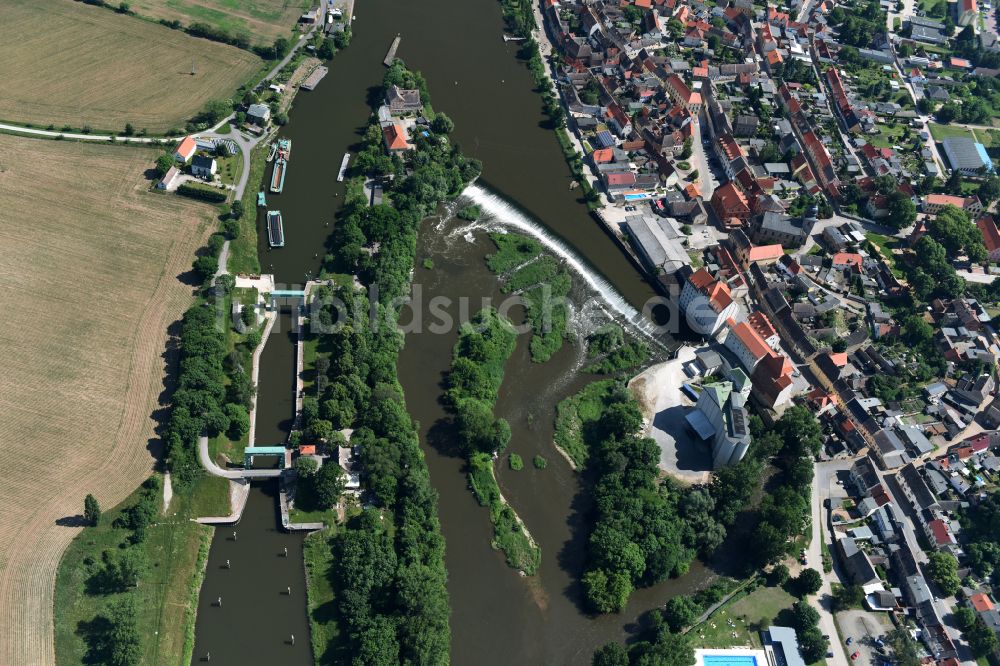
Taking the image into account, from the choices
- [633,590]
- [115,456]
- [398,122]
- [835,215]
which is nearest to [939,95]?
[835,215]

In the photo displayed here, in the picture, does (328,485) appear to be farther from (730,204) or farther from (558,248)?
(730,204)

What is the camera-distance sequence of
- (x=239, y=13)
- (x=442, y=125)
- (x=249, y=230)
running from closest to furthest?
(x=249, y=230)
(x=442, y=125)
(x=239, y=13)

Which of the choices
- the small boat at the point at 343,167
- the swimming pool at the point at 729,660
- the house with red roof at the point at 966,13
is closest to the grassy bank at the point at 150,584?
the swimming pool at the point at 729,660

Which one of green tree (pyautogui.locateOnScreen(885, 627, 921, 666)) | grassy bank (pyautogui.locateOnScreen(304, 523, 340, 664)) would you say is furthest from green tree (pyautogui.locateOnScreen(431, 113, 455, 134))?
green tree (pyautogui.locateOnScreen(885, 627, 921, 666))

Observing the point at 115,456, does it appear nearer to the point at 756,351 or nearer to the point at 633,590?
the point at 633,590

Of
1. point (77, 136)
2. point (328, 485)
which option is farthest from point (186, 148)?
point (328, 485)

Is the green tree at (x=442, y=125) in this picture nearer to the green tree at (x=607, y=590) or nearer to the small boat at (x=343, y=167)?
the small boat at (x=343, y=167)

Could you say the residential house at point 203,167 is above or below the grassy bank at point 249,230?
above
